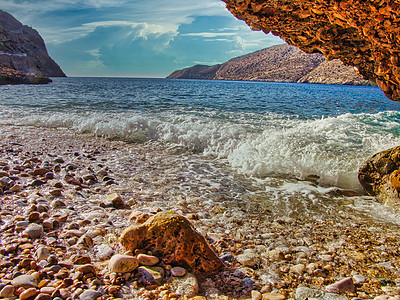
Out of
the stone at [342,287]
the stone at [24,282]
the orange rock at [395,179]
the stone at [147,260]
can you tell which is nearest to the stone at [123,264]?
the stone at [147,260]

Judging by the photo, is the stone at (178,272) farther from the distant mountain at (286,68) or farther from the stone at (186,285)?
the distant mountain at (286,68)

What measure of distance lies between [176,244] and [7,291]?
4.85 feet

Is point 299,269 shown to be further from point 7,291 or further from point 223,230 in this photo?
point 7,291

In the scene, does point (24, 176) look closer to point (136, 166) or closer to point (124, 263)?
point (136, 166)

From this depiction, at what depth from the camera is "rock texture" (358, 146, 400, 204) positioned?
4.57 m

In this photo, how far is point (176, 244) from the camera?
2605 mm

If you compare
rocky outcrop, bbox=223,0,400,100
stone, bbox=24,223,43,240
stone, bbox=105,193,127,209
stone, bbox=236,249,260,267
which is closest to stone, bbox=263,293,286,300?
stone, bbox=236,249,260,267

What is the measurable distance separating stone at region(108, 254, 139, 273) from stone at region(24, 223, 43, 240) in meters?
1.21

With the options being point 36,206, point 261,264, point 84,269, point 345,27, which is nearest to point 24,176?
point 36,206

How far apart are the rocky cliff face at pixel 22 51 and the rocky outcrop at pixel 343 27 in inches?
2592

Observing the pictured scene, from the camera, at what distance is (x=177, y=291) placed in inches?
89.7

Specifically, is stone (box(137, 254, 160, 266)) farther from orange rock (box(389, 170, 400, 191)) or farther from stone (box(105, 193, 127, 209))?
orange rock (box(389, 170, 400, 191))

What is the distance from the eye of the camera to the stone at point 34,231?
303cm

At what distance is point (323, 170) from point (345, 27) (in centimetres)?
308
